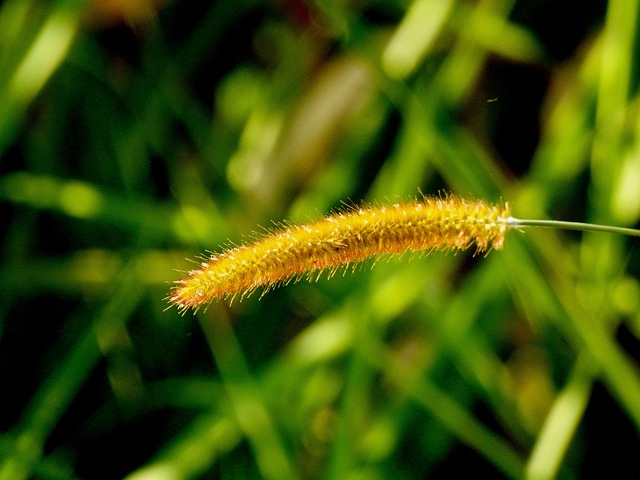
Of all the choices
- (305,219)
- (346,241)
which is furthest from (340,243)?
(305,219)

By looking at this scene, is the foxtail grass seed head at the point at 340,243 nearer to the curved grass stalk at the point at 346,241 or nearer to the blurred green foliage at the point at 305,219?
the curved grass stalk at the point at 346,241

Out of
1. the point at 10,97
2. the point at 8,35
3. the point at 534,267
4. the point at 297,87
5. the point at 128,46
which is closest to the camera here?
the point at 534,267

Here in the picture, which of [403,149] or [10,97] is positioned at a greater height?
[403,149]

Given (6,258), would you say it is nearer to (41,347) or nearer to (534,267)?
(41,347)

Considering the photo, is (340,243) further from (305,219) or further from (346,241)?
(305,219)

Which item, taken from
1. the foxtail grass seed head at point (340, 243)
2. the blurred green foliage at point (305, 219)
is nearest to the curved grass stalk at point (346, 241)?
the foxtail grass seed head at point (340, 243)

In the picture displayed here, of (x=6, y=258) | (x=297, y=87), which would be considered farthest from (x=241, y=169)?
(x=6, y=258)
